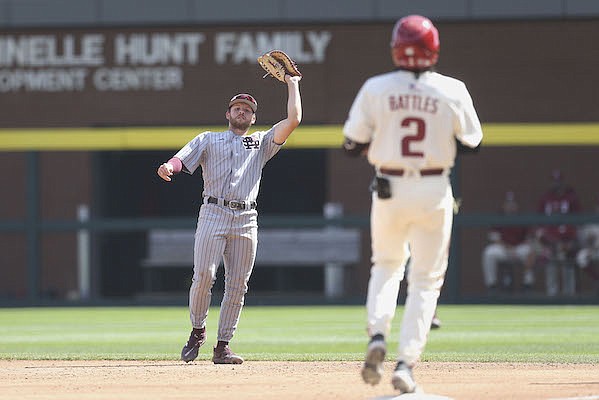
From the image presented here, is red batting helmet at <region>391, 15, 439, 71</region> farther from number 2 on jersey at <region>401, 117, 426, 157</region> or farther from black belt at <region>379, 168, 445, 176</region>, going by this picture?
black belt at <region>379, 168, 445, 176</region>

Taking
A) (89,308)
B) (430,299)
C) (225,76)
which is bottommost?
(89,308)

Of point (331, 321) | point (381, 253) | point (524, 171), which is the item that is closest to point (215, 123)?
point (524, 171)

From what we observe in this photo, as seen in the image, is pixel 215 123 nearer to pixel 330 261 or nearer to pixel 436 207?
pixel 330 261

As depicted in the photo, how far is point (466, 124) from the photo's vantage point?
6746mm

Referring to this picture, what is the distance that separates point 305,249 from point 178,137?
2368mm

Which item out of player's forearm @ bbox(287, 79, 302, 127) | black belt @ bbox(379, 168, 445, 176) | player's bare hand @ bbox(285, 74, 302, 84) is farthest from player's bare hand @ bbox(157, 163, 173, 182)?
black belt @ bbox(379, 168, 445, 176)

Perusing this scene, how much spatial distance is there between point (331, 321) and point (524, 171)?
581 cm

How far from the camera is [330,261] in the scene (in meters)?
19.5

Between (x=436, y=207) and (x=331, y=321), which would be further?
(x=331, y=321)

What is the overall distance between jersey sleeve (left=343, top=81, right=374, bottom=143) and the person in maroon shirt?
1219 cm

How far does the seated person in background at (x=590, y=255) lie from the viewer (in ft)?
60.9

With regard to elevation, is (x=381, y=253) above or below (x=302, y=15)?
below

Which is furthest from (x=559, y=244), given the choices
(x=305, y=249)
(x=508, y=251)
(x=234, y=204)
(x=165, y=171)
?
(x=165, y=171)

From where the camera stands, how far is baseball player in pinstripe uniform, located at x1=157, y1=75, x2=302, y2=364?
9227mm
